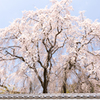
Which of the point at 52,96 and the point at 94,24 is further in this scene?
the point at 94,24

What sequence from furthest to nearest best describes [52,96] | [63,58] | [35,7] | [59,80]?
[35,7]
[63,58]
[59,80]
[52,96]

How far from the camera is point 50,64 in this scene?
16.5 ft

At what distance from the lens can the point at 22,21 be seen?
538 cm

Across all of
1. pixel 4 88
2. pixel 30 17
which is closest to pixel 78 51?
pixel 30 17

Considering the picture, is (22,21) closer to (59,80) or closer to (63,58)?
(63,58)

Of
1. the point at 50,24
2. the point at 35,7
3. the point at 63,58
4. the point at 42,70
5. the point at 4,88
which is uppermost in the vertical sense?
the point at 35,7

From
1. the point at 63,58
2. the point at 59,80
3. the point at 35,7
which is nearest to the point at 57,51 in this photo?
the point at 63,58

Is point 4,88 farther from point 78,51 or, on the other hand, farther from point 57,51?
point 78,51

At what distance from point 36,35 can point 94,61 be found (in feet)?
8.59

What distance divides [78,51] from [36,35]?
166 cm

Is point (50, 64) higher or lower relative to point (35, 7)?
lower

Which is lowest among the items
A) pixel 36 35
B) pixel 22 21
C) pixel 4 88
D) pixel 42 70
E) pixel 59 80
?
pixel 4 88

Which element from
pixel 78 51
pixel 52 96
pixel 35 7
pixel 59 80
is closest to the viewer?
pixel 52 96

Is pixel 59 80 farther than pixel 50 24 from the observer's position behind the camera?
No
